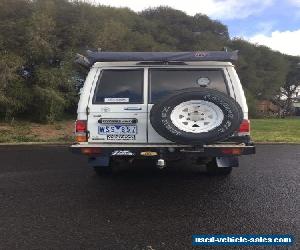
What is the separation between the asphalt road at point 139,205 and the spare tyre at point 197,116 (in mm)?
898

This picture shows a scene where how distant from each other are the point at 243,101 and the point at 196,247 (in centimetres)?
266

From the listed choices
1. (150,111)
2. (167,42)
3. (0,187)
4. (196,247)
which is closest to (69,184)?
(0,187)

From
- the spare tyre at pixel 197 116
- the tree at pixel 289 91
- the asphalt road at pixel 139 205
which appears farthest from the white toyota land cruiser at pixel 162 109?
the tree at pixel 289 91

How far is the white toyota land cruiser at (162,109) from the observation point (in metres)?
5.60

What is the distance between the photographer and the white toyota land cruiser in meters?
5.60

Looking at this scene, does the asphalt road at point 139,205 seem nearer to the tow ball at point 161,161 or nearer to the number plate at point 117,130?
the tow ball at point 161,161

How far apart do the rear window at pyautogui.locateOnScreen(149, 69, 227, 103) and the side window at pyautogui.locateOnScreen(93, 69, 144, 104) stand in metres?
0.19

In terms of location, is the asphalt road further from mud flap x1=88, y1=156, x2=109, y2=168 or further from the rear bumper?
the rear bumper

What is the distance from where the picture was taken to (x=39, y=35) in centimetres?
1748

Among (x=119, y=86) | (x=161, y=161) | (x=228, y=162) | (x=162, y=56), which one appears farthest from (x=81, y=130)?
(x=228, y=162)

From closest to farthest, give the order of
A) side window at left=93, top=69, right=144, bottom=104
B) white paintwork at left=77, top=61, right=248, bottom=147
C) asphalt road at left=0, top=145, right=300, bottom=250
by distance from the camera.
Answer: asphalt road at left=0, top=145, right=300, bottom=250, white paintwork at left=77, top=61, right=248, bottom=147, side window at left=93, top=69, right=144, bottom=104

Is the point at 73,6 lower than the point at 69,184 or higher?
higher

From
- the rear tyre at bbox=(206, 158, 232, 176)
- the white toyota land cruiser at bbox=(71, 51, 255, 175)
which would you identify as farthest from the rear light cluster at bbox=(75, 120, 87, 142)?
the rear tyre at bbox=(206, 158, 232, 176)

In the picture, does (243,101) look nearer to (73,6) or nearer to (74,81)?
(74,81)
